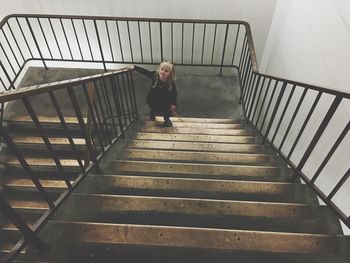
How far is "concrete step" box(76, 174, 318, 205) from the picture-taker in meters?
1.97

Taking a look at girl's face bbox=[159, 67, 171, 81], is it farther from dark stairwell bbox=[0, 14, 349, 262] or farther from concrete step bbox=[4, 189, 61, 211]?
concrete step bbox=[4, 189, 61, 211]

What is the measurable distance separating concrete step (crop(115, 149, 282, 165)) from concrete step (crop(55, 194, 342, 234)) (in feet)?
3.00

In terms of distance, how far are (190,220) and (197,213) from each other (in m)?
0.06

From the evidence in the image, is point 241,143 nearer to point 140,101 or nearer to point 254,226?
point 254,226

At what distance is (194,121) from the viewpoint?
414cm

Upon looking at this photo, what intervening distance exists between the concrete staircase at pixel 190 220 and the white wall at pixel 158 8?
2994mm

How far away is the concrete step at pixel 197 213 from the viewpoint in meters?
1.67

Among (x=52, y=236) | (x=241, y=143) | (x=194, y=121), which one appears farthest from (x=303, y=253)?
(x=194, y=121)

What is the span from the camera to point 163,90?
3.34m

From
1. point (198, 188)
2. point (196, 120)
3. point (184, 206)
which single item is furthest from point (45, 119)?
point (184, 206)

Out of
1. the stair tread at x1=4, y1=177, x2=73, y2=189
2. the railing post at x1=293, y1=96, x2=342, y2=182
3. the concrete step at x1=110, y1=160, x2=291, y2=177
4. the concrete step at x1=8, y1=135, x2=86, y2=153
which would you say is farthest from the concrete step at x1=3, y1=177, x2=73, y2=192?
the railing post at x1=293, y1=96, x2=342, y2=182

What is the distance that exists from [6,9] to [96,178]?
4170 mm

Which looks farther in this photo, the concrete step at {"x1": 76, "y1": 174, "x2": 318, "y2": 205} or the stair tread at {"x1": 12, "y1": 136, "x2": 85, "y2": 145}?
the stair tread at {"x1": 12, "y1": 136, "x2": 85, "y2": 145}

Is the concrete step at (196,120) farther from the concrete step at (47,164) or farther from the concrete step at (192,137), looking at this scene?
the concrete step at (47,164)
